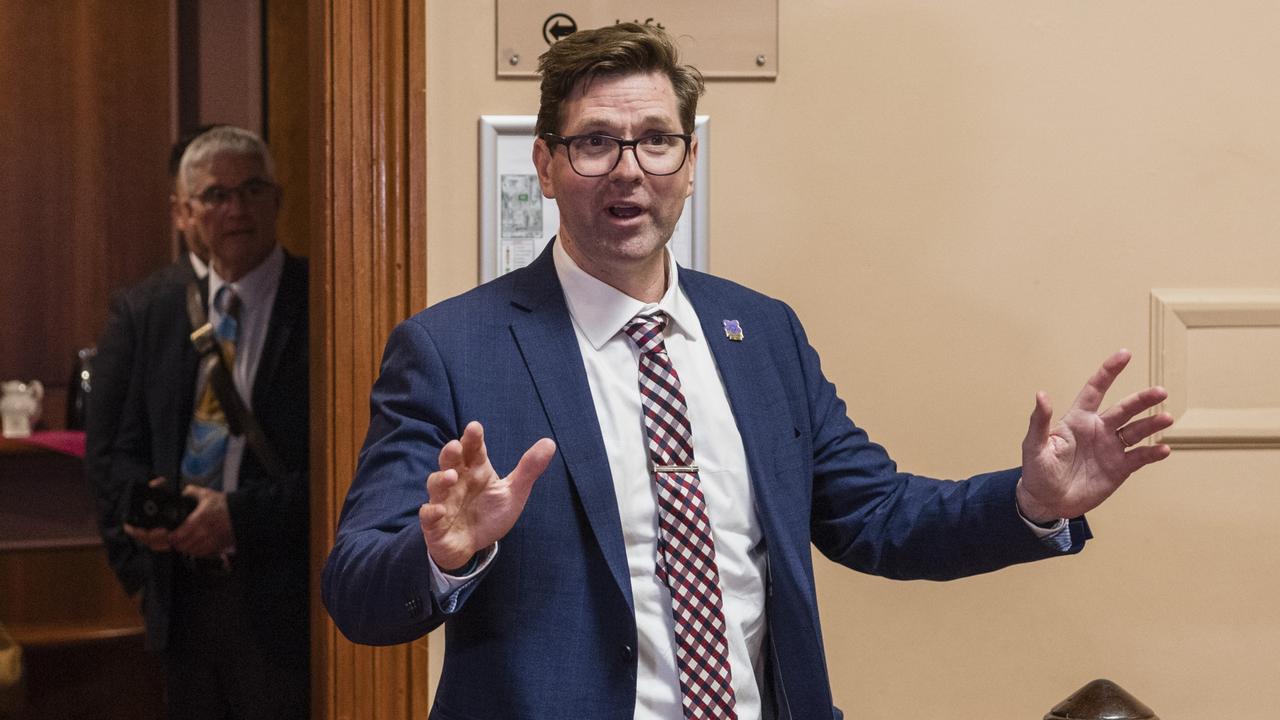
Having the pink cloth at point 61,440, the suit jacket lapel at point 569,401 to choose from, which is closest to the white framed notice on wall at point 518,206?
the suit jacket lapel at point 569,401

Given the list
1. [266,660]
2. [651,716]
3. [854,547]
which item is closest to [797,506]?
[854,547]

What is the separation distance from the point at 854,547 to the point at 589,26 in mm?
1039

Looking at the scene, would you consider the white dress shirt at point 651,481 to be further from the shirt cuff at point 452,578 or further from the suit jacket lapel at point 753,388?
the shirt cuff at point 452,578

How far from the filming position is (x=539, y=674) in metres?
1.50

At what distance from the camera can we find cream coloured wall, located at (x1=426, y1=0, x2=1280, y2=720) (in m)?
2.29

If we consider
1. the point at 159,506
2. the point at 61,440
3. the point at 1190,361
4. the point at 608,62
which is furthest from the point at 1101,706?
the point at 61,440

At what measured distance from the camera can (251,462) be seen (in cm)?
281

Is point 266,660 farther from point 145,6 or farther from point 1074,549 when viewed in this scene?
point 1074,549

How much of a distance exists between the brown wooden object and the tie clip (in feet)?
2.72

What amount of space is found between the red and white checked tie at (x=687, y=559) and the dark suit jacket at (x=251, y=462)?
143cm

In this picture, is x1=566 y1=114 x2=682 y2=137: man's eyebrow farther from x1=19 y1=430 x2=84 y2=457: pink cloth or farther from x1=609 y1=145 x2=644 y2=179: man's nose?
x1=19 y1=430 x2=84 y2=457: pink cloth

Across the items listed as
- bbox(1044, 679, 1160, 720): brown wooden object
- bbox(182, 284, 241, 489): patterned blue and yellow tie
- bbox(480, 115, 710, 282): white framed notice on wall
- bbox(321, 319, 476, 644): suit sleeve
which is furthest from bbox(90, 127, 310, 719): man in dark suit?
bbox(1044, 679, 1160, 720): brown wooden object

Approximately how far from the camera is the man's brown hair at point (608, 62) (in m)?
1.65

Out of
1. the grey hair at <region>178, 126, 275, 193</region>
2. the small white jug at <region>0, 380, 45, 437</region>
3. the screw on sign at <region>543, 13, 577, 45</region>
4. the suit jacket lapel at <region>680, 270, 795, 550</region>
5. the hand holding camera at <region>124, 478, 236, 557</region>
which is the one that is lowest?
the hand holding camera at <region>124, 478, 236, 557</region>
